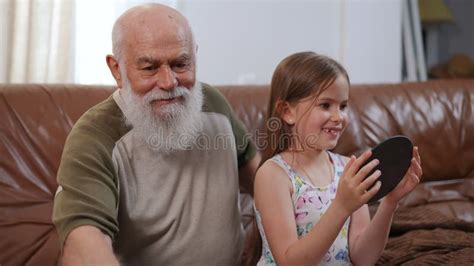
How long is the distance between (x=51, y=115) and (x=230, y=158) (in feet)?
2.17

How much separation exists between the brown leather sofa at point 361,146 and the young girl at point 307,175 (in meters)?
0.29

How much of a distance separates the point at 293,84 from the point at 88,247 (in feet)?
2.13

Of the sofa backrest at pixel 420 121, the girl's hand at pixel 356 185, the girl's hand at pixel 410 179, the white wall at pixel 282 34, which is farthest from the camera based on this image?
the white wall at pixel 282 34

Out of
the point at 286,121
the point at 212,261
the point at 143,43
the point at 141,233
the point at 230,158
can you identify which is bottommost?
the point at 212,261

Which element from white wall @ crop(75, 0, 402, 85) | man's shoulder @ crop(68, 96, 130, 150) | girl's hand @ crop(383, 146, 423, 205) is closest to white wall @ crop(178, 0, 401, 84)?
white wall @ crop(75, 0, 402, 85)

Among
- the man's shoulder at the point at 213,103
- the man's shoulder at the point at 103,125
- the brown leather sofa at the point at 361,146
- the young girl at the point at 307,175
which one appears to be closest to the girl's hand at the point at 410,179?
the young girl at the point at 307,175

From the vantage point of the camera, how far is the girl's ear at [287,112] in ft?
5.19

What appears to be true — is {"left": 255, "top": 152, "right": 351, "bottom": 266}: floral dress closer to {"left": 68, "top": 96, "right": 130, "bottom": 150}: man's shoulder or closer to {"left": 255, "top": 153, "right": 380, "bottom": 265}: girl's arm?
{"left": 255, "top": 153, "right": 380, "bottom": 265}: girl's arm

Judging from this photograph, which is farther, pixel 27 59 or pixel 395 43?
pixel 395 43

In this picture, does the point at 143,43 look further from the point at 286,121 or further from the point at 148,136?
the point at 286,121

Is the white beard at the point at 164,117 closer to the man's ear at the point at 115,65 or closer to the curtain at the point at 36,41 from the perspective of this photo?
the man's ear at the point at 115,65

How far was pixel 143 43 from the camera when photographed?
152cm

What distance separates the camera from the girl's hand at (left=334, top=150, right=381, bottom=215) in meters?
1.30

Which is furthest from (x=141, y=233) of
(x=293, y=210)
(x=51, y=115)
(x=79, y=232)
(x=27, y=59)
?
(x=27, y=59)
